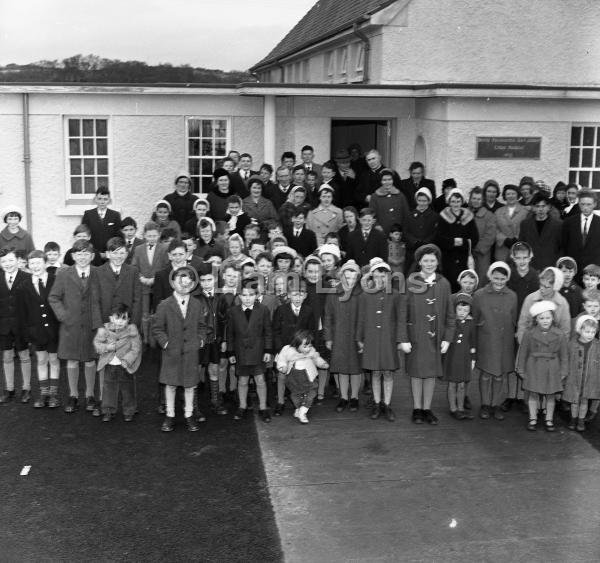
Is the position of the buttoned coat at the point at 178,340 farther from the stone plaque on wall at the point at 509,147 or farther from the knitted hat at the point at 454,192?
the stone plaque on wall at the point at 509,147

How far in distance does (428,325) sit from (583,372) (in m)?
1.61

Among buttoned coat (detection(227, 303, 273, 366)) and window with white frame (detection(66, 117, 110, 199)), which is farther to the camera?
window with white frame (detection(66, 117, 110, 199))

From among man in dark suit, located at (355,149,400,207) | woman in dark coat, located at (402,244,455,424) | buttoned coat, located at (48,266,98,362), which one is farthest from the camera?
man in dark suit, located at (355,149,400,207)

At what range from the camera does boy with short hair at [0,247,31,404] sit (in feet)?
28.9

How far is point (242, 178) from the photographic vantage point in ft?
41.9

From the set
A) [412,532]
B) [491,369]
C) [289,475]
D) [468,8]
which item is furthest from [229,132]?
[412,532]

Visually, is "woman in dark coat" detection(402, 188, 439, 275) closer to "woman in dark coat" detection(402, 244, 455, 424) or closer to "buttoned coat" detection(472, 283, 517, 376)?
"buttoned coat" detection(472, 283, 517, 376)

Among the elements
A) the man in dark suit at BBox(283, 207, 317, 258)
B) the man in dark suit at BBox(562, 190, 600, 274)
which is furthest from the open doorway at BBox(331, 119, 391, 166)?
the man in dark suit at BBox(283, 207, 317, 258)

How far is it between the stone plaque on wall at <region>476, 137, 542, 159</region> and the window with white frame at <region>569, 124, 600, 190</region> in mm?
938

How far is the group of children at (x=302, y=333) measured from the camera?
27.6 feet

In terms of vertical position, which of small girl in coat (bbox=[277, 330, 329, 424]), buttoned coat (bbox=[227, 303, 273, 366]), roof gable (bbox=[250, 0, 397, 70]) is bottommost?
small girl in coat (bbox=[277, 330, 329, 424])

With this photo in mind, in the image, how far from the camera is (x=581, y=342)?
8.48m

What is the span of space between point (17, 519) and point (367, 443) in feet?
10.5

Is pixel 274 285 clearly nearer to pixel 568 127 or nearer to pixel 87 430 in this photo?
pixel 87 430
